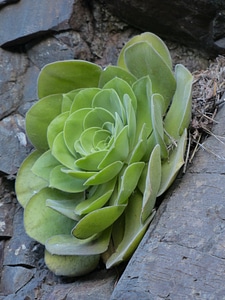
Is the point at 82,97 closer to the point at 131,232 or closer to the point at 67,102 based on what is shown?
the point at 67,102

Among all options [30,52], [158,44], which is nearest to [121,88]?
[158,44]

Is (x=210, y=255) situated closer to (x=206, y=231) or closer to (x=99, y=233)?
(x=206, y=231)

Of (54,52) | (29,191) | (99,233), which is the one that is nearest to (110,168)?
(99,233)

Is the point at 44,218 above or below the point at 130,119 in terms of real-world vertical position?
below

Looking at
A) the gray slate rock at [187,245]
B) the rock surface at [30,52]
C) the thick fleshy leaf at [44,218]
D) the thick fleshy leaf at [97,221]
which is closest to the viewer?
the gray slate rock at [187,245]

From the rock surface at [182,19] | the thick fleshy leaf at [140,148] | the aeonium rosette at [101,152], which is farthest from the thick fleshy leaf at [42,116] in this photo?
the rock surface at [182,19]

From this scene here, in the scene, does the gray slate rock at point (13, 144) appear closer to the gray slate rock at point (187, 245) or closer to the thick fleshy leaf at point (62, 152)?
the thick fleshy leaf at point (62, 152)

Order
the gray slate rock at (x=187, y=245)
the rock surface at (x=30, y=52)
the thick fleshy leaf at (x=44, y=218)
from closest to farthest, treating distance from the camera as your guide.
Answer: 1. the gray slate rock at (x=187, y=245)
2. the thick fleshy leaf at (x=44, y=218)
3. the rock surface at (x=30, y=52)
